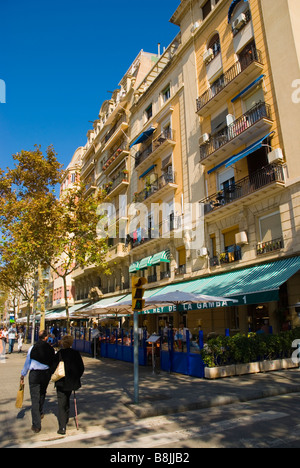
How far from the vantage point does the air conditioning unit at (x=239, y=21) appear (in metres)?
17.9

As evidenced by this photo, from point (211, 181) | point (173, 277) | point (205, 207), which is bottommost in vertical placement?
point (173, 277)

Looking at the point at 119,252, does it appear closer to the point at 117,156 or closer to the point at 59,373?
the point at 117,156

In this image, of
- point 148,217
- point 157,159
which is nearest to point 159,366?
point 148,217

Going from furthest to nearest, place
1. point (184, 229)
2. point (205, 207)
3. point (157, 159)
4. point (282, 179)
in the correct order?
1. point (157, 159)
2. point (184, 229)
3. point (205, 207)
4. point (282, 179)

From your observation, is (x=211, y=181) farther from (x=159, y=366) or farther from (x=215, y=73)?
(x=159, y=366)

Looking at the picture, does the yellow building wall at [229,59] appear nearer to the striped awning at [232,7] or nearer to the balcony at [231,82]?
the balcony at [231,82]

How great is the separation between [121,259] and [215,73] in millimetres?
16476

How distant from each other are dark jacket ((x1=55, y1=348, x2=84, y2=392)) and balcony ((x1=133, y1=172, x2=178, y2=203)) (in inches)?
688

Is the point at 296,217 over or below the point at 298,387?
over

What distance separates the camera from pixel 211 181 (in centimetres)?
1950

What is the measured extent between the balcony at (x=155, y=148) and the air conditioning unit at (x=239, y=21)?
7611mm

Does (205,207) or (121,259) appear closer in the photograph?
(205,207)

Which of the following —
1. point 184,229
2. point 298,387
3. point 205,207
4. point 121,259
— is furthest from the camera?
point 121,259

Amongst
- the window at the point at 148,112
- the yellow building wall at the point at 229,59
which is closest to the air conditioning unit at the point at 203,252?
the yellow building wall at the point at 229,59
